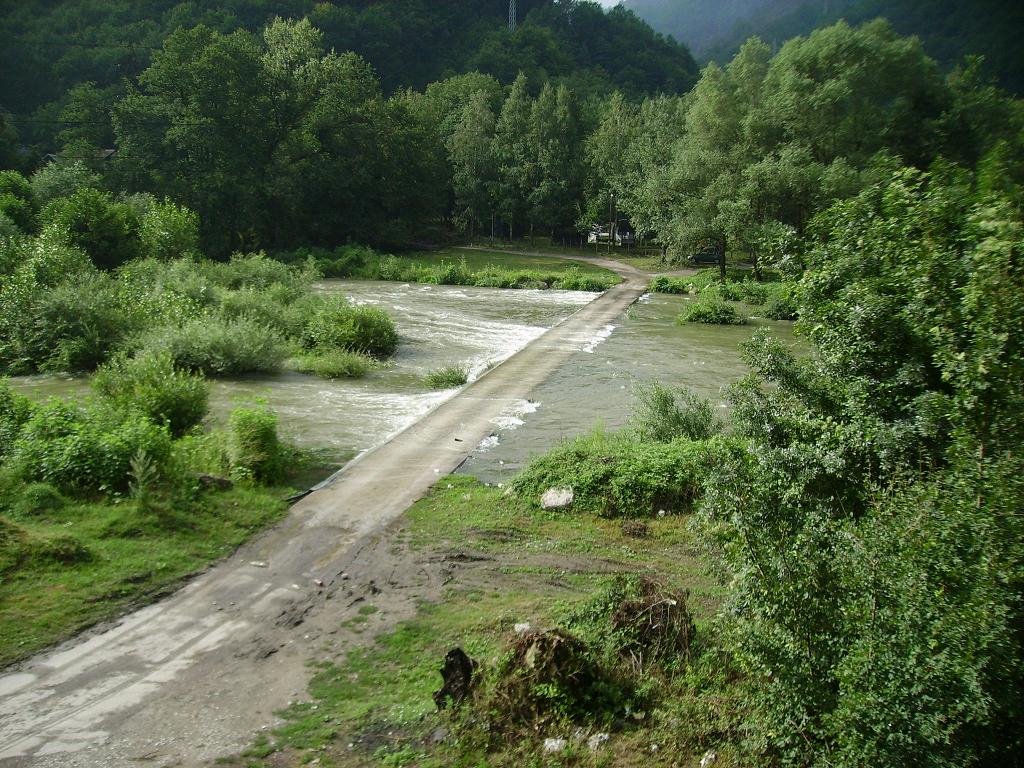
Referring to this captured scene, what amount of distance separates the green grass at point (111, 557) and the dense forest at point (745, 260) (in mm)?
1378

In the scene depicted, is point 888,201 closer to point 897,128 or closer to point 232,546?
point 232,546

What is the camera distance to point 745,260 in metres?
57.1

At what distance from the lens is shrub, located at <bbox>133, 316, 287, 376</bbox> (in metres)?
20.8

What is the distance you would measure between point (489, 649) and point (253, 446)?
6.70m

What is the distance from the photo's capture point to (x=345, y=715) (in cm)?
683

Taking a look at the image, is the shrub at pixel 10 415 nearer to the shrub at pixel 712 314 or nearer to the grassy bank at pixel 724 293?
the grassy bank at pixel 724 293

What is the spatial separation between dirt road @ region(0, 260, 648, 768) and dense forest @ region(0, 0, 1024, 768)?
275cm

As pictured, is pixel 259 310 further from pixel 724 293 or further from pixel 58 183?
pixel 724 293

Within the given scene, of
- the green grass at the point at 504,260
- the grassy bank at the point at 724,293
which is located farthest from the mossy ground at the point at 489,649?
the green grass at the point at 504,260

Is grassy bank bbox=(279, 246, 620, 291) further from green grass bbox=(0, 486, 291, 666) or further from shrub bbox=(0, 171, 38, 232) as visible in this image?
green grass bbox=(0, 486, 291, 666)

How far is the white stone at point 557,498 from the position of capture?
11711mm

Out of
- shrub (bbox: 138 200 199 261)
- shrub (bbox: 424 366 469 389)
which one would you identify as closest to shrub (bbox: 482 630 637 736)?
shrub (bbox: 424 366 469 389)

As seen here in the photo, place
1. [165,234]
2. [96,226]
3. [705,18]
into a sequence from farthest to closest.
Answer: [705,18], [165,234], [96,226]

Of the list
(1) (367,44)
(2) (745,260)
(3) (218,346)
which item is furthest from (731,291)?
(1) (367,44)
